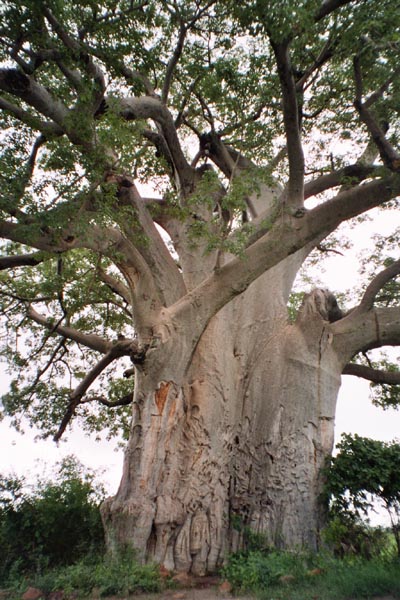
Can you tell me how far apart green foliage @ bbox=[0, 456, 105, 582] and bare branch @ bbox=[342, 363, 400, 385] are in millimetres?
5276

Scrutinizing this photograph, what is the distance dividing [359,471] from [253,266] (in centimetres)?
320

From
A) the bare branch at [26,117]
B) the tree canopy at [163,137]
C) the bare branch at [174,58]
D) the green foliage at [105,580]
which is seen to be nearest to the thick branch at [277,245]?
the tree canopy at [163,137]

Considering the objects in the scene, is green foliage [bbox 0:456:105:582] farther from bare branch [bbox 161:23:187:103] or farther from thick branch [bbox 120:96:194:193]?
bare branch [bbox 161:23:187:103]

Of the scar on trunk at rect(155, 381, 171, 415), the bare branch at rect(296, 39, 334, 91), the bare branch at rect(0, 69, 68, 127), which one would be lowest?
the scar on trunk at rect(155, 381, 171, 415)

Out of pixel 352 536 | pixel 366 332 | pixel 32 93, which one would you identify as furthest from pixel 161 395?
pixel 32 93

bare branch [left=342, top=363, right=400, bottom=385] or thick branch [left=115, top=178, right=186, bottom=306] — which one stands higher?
thick branch [left=115, top=178, right=186, bottom=306]

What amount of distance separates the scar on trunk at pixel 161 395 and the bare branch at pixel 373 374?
401 cm

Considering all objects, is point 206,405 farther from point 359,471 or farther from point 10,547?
point 10,547

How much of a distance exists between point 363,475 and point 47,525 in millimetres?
4427

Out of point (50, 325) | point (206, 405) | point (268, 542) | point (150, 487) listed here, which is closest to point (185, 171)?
point (50, 325)

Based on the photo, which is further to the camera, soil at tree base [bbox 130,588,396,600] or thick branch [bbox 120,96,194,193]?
thick branch [bbox 120,96,194,193]

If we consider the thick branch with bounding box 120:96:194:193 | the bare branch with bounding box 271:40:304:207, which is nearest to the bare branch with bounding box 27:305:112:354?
the thick branch with bounding box 120:96:194:193

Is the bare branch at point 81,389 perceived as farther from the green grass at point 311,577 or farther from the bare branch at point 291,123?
the bare branch at point 291,123

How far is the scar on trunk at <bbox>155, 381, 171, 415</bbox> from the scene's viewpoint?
600 centimetres
